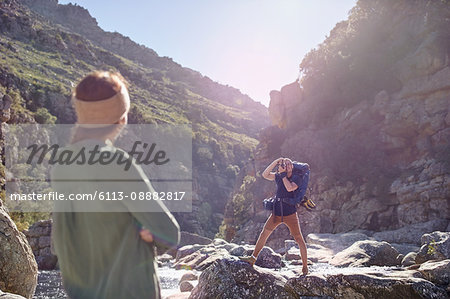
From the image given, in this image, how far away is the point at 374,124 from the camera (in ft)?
122

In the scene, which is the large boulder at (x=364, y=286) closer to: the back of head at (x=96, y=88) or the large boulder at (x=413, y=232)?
the back of head at (x=96, y=88)

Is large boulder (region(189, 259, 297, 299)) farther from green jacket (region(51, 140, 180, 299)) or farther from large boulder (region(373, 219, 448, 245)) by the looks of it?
large boulder (region(373, 219, 448, 245))

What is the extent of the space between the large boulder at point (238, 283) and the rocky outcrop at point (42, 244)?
97.8 feet

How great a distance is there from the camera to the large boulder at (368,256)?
1308 centimetres

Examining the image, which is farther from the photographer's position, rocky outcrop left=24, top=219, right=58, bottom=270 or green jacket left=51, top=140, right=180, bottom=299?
rocky outcrop left=24, top=219, right=58, bottom=270

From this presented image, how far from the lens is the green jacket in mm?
1979

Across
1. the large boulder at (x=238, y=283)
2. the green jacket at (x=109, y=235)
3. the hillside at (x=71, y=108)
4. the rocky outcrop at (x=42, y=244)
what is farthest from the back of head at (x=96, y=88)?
the hillside at (x=71, y=108)

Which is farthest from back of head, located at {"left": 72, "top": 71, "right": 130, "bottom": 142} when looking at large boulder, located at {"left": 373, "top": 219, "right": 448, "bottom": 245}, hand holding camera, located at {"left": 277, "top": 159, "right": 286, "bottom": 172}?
large boulder, located at {"left": 373, "top": 219, "right": 448, "bottom": 245}

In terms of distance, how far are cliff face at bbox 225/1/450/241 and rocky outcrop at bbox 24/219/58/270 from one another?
20.6 m

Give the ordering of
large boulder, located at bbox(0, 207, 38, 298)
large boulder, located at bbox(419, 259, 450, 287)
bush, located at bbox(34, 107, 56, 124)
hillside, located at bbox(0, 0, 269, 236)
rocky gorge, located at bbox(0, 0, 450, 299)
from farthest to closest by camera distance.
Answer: hillside, located at bbox(0, 0, 269, 236)
bush, located at bbox(34, 107, 56, 124)
large boulder, located at bbox(0, 207, 38, 298)
rocky gorge, located at bbox(0, 0, 450, 299)
large boulder, located at bbox(419, 259, 450, 287)

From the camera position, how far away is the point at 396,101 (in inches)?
1387

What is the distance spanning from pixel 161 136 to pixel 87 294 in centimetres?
9876

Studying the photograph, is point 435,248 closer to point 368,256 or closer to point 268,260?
point 368,256

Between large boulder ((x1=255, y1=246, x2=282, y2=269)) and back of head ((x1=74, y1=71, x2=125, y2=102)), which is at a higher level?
back of head ((x1=74, y1=71, x2=125, y2=102))
